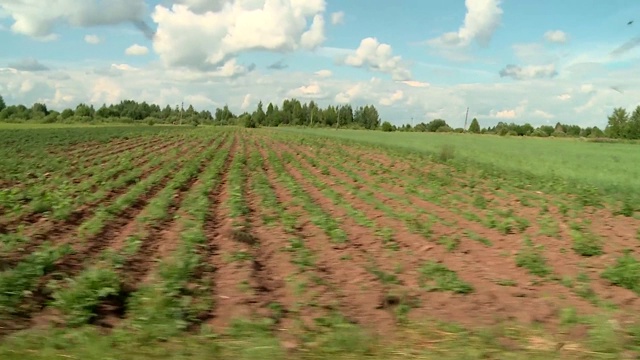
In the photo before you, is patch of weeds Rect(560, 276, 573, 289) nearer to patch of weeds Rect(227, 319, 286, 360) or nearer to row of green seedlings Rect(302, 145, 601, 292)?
row of green seedlings Rect(302, 145, 601, 292)

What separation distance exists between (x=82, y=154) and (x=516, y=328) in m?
27.8

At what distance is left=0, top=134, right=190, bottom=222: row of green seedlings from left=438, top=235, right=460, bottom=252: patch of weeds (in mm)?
7197

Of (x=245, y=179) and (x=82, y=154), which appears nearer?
(x=245, y=179)

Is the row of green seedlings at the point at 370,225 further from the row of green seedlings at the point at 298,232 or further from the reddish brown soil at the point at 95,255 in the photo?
the reddish brown soil at the point at 95,255

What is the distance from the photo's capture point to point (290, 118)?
147 m

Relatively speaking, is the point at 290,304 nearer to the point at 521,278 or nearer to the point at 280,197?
the point at 521,278

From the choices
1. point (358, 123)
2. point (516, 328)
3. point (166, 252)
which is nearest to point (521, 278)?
point (516, 328)

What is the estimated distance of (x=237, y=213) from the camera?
1218 centimetres

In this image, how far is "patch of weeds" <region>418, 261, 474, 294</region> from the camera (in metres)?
7.14

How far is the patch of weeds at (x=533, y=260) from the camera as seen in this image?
8.07m

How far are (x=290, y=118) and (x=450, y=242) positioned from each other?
13865 centimetres

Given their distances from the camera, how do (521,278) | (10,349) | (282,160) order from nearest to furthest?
1. (10,349)
2. (521,278)
3. (282,160)

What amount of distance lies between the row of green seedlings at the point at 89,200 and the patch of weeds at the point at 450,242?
6780 millimetres

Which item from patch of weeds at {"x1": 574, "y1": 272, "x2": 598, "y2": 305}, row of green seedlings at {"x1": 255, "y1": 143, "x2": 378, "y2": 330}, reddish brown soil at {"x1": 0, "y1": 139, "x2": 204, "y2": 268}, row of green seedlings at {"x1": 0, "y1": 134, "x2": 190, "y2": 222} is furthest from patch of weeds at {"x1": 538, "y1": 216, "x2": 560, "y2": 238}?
row of green seedlings at {"x1": 0, "y1": 134, "x2": 190, "y2": 222}
